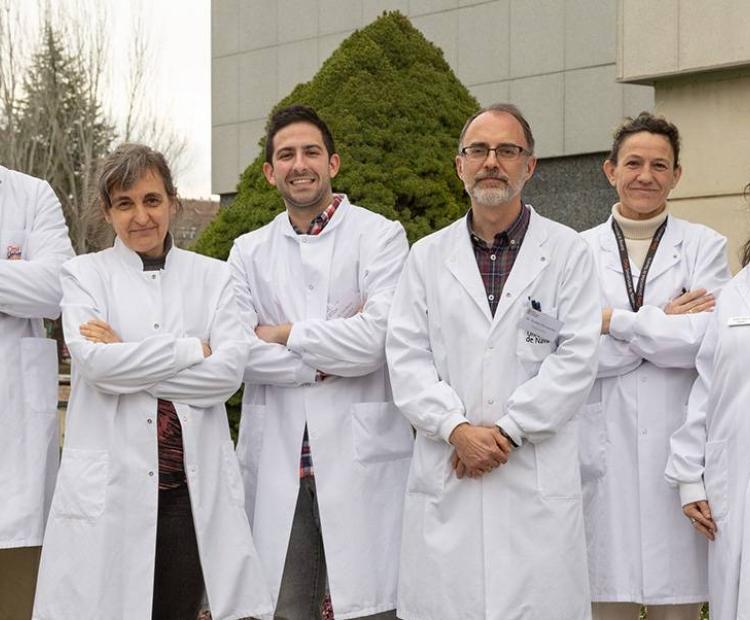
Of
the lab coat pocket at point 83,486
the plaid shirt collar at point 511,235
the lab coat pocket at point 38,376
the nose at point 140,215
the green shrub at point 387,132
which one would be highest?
the green shrub at point 387,132

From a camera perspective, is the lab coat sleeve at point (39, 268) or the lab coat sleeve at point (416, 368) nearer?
the lab coat sleeve at point (416, 368)

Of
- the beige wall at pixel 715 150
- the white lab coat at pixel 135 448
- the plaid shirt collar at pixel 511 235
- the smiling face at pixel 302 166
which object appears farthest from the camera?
the beige wall at pixel 715 150

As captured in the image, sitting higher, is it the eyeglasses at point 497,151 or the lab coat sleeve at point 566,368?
the eyeglasses at point 497,151

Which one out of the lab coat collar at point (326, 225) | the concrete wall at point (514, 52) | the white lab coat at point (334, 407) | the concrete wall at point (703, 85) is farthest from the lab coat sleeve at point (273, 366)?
the concrete wall at point (514, 52)

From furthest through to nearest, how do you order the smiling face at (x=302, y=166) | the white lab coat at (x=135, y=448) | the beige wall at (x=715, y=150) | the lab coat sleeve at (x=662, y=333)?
the beige wall at (x=715, y=150), the smiling face at (x=302, y=166), the lab coat sleeve at (x=662, y=333), the white lab coat at (x=135, y=448)

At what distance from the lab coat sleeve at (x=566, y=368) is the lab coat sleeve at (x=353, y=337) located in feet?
2.23

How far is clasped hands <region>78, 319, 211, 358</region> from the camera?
14.2ft

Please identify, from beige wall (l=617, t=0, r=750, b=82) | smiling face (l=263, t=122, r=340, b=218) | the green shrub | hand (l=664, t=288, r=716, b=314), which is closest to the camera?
hand (l=664, t=288, r=716, b=314)

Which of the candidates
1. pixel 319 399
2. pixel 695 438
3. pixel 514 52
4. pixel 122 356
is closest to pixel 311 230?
pixel 319 399

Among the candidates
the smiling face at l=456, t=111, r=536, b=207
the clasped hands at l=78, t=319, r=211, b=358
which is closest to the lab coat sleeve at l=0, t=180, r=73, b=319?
the clasped hands at l=78, t=319, r=211, b=358

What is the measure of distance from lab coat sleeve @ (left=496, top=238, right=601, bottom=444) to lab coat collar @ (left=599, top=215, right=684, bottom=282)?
1.59 ft

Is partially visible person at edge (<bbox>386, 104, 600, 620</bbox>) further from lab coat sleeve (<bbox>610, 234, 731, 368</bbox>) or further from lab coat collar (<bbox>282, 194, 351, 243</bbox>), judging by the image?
lab coat collar (<bbox>282, 194, 351, 243</bbox>)

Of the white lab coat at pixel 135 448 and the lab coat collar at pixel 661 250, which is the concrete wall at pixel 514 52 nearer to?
the lab coat collar at pixel 661 250

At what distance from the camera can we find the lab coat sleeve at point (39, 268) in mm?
4801
